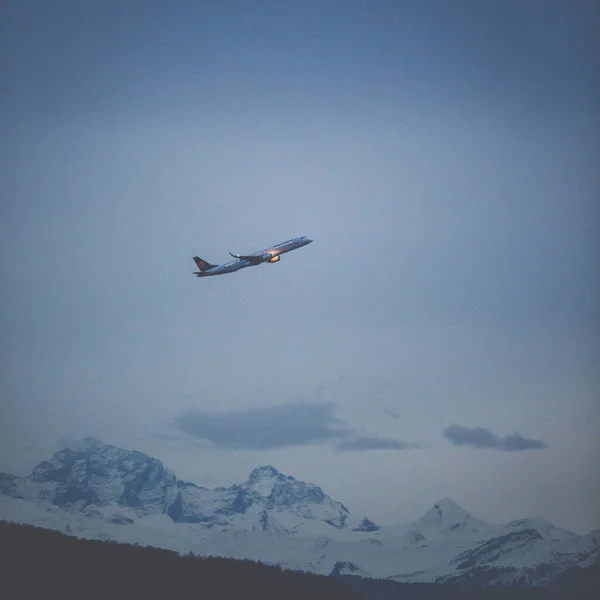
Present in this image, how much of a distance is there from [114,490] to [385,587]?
216ft

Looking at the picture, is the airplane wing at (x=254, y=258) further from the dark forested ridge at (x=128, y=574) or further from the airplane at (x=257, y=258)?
the dark forested ridge at (x=128, y=574)

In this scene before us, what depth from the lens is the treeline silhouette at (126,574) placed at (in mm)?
77312

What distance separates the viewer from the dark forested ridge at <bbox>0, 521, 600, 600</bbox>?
3046 inches

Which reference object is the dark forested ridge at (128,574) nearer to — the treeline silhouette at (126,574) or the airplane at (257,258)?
the treeline silhouette at (126,574)

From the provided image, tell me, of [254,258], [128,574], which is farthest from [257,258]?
[128,574]

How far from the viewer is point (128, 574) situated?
82188 millimetres

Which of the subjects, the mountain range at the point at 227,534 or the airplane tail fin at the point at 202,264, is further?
the mountain range at the point at 227,534

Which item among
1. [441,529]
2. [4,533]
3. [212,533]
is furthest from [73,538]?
[441,529]

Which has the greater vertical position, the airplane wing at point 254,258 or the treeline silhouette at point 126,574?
the airplane wing at point 254,258

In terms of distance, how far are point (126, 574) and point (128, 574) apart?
A: 0.55 ft

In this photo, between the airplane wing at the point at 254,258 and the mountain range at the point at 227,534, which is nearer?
the airplane wing at the point at 254,258

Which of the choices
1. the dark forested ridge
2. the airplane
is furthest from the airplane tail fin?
the dark forested ridge

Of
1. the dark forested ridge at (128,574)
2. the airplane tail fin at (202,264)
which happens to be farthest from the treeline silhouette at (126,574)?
the airplane tail fin at (202,264)

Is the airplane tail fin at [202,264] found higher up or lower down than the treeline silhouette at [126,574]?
higher up
